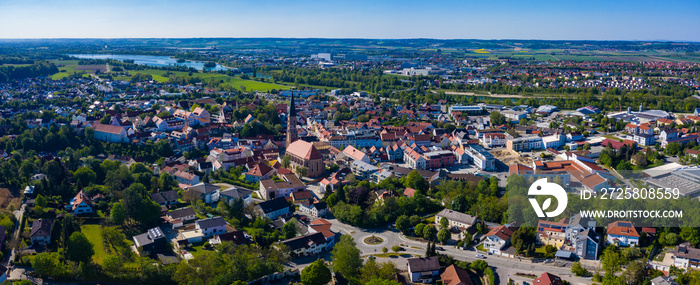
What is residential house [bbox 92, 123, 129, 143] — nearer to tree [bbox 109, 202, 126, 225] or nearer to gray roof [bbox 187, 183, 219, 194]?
gray roof [bbox 187, 183, 219, 194]

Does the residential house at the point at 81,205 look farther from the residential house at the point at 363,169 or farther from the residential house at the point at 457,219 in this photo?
the residential house at the point at 457,219

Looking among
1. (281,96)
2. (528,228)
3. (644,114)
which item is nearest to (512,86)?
(644,114)

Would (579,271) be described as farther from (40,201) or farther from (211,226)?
(40,201)

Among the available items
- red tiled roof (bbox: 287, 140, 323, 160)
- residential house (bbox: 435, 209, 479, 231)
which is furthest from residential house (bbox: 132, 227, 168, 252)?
residential house (bbox: 435, 209, 479, 231)

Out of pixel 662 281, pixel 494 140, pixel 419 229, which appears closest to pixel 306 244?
pixel 419 229

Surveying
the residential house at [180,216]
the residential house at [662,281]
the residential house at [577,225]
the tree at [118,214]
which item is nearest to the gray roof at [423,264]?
the residential house at [577,225]

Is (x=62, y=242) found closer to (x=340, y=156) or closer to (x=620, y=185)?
(x=340, y=156)
